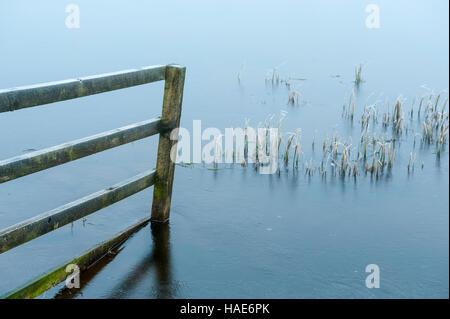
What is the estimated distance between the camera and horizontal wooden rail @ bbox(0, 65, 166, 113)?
4.00 meters

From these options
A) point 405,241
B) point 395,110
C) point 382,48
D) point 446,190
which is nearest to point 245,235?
point 405,241

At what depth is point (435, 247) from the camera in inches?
242

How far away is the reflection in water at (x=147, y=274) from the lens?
4684 mm

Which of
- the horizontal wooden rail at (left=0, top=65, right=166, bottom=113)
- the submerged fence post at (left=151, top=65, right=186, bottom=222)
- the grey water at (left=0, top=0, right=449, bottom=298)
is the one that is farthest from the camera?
the submerged fence post at (left=151, top=65, right=186, bottom=222)

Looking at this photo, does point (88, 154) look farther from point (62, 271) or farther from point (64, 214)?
point (62, 271)

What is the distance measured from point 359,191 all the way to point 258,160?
145 centimetres

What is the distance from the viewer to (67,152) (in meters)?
4.55

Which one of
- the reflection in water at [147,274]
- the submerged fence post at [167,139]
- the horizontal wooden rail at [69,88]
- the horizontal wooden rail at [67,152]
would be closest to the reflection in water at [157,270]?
the reflection in water at [147,274]

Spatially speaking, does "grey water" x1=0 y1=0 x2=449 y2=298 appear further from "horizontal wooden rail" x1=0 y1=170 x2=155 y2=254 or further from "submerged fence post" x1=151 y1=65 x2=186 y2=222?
"horizontal wooden rail" x1=0 y1=170 x2=155 y2=254

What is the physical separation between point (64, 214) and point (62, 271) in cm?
43

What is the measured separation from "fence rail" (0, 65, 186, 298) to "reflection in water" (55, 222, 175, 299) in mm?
96

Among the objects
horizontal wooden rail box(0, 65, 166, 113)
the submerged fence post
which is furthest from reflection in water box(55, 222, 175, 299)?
horizontal wooden rail box(0, 65, 166, 113)

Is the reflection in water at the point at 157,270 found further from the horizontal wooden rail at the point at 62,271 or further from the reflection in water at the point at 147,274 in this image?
the horizontal wooden rail at the point at 62,271

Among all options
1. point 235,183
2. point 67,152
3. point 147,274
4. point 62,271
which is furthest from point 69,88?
point 235,183
